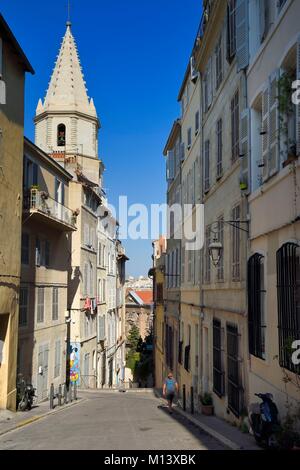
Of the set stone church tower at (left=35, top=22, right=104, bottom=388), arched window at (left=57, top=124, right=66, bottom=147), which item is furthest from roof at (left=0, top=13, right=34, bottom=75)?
arched window at (left=57, top=124, right=66, bottom=147)

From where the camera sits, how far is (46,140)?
42125 mm

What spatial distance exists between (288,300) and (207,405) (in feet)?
27.8

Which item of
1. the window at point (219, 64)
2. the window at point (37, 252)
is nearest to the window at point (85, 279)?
the window at point (37, 252)

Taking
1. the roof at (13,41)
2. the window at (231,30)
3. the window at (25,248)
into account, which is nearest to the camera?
the window at (231,30)

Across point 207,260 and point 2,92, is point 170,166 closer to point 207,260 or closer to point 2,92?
point 207,260

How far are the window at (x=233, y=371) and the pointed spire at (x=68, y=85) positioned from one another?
31.1m

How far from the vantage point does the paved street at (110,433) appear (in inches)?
408

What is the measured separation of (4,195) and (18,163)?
163cm

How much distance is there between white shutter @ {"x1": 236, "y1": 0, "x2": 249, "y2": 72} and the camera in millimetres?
12742

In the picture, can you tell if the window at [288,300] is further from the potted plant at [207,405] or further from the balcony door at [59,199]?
the balcony door at [59,199]

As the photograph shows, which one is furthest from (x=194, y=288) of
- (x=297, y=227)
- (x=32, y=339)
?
(x=297, y=227)

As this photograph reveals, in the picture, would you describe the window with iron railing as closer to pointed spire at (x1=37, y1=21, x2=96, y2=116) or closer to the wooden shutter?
the wooden shutter

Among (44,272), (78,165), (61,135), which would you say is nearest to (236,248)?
(44,272)

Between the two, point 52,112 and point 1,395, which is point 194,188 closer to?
point 1,395
